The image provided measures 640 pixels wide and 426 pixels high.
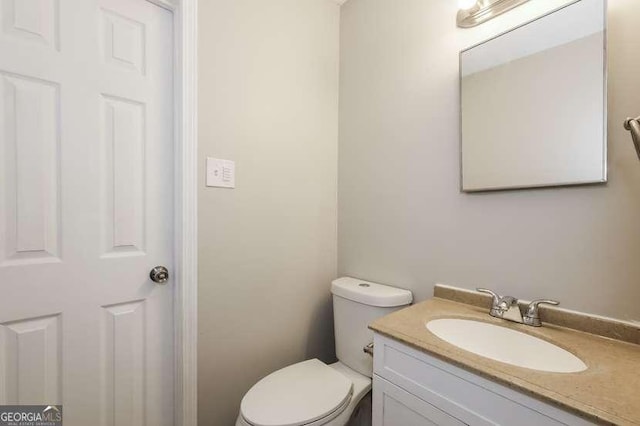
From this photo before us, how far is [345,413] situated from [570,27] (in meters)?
1.52

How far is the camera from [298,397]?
1067 millimetres

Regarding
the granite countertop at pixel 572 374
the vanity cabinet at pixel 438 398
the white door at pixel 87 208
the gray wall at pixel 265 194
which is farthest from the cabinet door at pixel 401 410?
the white door at pixel 87 208

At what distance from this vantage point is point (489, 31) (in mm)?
1077

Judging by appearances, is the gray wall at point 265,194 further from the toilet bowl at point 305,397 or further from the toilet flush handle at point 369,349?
the toilet flush handle at point 369,349

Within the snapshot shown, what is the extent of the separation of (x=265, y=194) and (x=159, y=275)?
1.86ft

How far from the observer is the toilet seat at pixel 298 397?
96 cm

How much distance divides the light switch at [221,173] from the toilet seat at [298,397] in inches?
33.3

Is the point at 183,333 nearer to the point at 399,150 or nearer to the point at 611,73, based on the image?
the point at 399,150

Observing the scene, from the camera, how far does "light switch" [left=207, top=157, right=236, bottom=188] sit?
1206 mm

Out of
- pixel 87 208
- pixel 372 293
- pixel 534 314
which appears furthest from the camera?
pixel 372 293

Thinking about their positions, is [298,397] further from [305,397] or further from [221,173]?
[221,173]

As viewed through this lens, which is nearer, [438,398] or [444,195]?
[438,398]

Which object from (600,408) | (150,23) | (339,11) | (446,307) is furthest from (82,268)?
(339,11)

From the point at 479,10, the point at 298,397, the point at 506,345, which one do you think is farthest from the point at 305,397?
the point at 479,10
